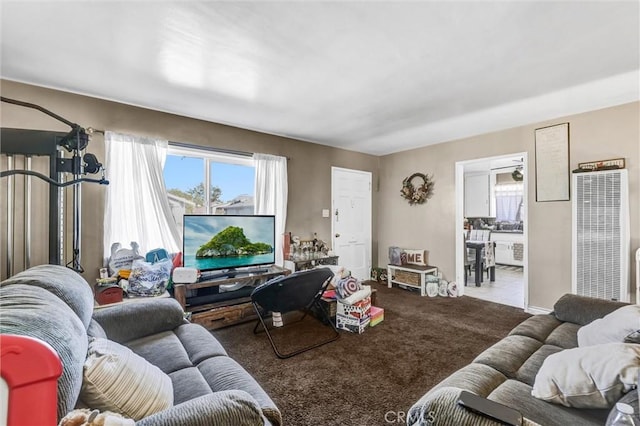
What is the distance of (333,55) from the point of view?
6.82 feet

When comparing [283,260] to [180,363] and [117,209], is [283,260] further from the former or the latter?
[180,363]

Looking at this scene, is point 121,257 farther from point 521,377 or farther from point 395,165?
point 395,165

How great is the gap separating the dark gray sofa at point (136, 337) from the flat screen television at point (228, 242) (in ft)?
3.25

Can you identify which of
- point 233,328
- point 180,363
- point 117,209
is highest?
point 117,209

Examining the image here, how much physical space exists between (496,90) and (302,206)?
2804 millimetres

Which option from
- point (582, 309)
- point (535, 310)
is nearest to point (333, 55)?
A: point (582, 309)

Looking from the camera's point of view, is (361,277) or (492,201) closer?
(361,277)

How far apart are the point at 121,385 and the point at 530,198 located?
14.2 feet

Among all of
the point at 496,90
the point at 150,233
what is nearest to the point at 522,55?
the point at 496,90

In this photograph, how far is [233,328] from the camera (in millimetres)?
2961

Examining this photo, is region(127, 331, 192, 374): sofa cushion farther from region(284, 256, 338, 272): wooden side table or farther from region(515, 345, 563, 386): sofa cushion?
region(284, 256, 338, 272): wooden side table

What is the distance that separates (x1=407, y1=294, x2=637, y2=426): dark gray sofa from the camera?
38.9 inches

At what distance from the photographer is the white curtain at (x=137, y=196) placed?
2.83 m

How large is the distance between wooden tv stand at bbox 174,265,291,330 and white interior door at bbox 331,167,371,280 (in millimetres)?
1977
